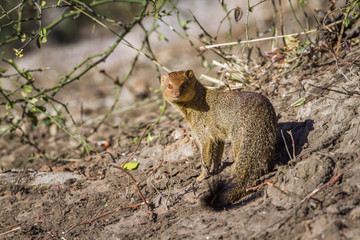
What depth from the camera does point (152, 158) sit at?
390 cm

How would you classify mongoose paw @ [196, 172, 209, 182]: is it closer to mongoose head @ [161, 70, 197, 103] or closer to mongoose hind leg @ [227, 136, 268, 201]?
mongoose hind leg @ [227, 136, 268, 201]

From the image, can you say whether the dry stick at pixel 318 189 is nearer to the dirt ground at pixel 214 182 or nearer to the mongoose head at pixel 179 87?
the dirt ground at pixel 214 182

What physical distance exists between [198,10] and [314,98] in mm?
6122

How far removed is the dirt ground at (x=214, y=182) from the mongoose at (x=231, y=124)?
0.13 metres

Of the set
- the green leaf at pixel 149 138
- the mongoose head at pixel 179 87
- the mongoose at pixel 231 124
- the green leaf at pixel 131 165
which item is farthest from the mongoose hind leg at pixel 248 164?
the green leaf at pixel 149 138

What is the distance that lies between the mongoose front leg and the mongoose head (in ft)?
1.58

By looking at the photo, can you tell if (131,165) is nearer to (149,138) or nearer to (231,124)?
(149,138)

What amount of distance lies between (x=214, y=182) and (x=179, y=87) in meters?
1.02

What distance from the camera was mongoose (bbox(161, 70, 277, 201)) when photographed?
2.95 m

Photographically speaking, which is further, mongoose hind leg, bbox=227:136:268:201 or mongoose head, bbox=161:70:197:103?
mongoose head, bbox=161:70:197:103

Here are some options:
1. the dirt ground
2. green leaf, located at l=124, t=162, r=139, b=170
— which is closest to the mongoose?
the dirt ground

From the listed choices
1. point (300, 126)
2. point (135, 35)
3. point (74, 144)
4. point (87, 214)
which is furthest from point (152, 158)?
point (135, 35)

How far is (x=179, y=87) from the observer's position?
135 inches

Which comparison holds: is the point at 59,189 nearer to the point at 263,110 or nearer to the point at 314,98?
the point at 263,110
